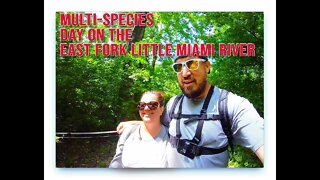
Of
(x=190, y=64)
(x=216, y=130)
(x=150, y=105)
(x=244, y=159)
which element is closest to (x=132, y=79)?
(x=150, y=105)

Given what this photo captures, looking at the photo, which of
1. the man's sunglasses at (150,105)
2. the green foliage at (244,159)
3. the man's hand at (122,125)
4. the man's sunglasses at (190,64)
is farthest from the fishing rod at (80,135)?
the green foliage at (244,159)

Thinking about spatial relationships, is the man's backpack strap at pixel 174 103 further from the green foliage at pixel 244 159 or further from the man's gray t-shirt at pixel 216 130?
the green foliage at pixel 244 159

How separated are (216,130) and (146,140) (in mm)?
879

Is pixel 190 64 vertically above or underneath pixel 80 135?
above

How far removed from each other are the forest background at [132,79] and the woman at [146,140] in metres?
0.09

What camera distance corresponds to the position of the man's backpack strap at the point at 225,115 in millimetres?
5188

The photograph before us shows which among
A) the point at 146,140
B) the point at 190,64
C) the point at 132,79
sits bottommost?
the point at 146,140

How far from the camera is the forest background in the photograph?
5234 mm

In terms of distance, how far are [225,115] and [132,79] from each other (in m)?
1.24

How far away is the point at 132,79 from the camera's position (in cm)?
528

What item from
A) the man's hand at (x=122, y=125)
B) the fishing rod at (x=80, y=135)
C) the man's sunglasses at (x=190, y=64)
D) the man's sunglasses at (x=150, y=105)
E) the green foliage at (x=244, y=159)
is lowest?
the green foliage at (x=244, y=159)

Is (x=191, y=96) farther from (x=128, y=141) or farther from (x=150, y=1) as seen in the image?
(x=150, y=1)

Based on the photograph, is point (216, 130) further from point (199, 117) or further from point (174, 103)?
point (174, 103)

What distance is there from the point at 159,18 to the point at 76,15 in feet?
3.38
